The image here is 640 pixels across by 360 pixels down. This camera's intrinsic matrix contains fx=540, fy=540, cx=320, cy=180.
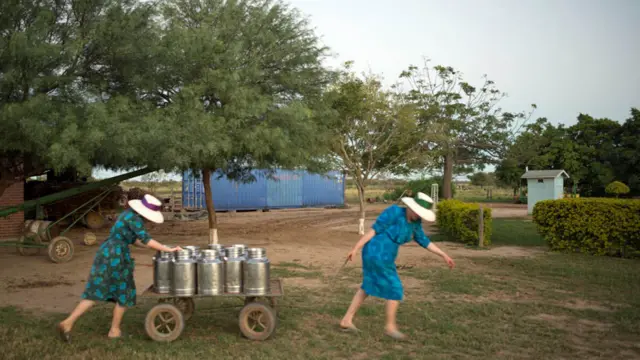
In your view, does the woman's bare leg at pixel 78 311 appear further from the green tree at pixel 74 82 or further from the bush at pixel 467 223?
the bush at pixel 467 223

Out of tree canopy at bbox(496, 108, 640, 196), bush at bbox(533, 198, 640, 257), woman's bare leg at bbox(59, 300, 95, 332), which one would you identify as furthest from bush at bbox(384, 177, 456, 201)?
woman's bare leg at bbox(59, 300, 95, 332)

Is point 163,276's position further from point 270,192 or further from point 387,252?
point 270,192

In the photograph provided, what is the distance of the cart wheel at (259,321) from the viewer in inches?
228

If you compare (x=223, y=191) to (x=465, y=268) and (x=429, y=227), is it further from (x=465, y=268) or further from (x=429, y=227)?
(x=465, y=268)

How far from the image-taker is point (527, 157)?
39.9 metres

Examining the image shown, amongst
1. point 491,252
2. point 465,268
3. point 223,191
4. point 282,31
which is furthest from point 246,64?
point 223,191

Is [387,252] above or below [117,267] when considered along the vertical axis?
above

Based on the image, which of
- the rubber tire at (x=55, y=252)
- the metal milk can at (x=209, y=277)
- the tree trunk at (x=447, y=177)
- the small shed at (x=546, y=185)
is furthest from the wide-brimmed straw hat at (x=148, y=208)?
the tree trunk at (x=447, y=177)

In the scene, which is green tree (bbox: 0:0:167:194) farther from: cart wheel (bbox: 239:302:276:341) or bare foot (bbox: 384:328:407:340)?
bare foot (bbox: 384:328:407:340)

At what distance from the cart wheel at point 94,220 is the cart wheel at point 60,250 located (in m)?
8.97

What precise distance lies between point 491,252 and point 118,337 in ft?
33.0

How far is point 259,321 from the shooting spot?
5.88m

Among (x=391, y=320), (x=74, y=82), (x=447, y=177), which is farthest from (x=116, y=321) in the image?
(x=447, y=177)

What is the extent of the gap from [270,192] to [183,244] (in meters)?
15.8
